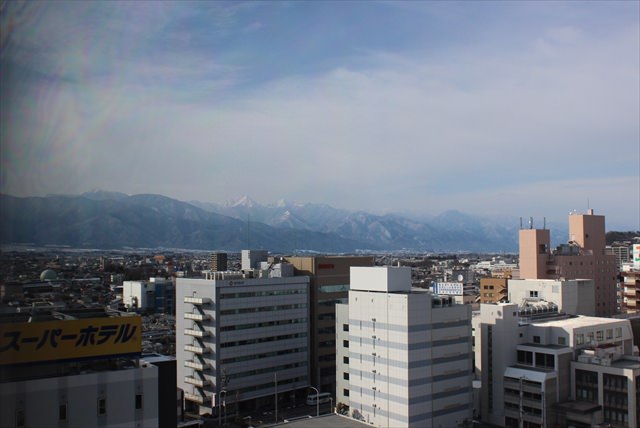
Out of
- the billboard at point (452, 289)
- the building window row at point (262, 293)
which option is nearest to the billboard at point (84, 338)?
the building window row at point (262, 293)

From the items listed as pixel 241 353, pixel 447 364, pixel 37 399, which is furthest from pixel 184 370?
pixel 37 399

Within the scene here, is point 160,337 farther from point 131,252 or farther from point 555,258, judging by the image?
point 555,258

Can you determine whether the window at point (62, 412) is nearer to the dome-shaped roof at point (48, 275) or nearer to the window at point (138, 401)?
the dome-shaped roof at point (48, 275)

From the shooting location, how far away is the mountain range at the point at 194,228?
2569mm

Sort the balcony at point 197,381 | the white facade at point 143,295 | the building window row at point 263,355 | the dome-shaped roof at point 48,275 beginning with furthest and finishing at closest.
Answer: the white facade at point 143,295, the building window row at point 263,355, the balcony at point 197,381, the dome-shaped roof at point 48,275

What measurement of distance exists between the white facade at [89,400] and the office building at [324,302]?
742 centimetres

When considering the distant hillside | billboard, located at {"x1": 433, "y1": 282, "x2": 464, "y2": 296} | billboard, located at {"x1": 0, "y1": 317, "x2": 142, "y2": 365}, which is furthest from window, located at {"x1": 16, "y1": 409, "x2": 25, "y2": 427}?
billboard, located at {"x1": 433, "y1": 282, "x2": 464, "y2": 296}

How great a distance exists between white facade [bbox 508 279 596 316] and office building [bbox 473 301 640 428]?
1.65m

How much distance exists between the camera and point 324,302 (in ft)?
41.1

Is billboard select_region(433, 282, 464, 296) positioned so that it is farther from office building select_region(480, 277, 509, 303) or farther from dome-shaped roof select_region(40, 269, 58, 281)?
dome-shaped roof select_region(40, 269, 58, 281)

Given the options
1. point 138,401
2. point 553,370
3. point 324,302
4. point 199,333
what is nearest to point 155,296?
point 324,302

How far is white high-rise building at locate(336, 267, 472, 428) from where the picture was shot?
8266 millimetres

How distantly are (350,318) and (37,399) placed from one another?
718 centimetres

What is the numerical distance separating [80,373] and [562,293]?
10.5m
